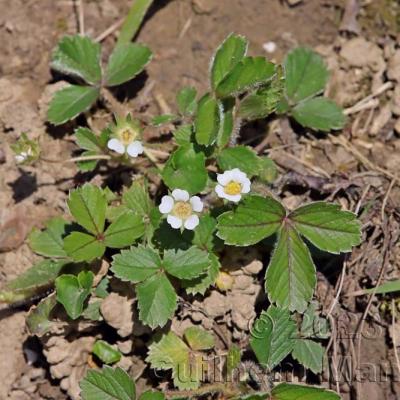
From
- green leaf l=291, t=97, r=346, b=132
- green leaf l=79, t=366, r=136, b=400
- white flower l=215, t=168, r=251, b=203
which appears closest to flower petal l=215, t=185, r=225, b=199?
white flower l=215, t=168, r=251, b=203

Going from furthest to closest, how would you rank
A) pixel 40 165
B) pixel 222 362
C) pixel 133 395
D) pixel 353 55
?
pixel 353 55 < pixel 40 165 < pixel 222 362 < pixel 133 395

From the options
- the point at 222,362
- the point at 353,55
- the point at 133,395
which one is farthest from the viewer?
the point at 353,55

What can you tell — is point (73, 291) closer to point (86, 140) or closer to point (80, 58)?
→ point (86, 140)

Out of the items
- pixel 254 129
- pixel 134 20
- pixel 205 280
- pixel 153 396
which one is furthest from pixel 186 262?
pixel 134 20

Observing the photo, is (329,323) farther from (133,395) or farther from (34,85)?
(34,85)

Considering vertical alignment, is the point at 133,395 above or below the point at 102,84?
below

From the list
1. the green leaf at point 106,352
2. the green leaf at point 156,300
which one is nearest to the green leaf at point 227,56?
the green leaf at point 156,300

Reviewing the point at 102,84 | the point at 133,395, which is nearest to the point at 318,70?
the point at 102,84
